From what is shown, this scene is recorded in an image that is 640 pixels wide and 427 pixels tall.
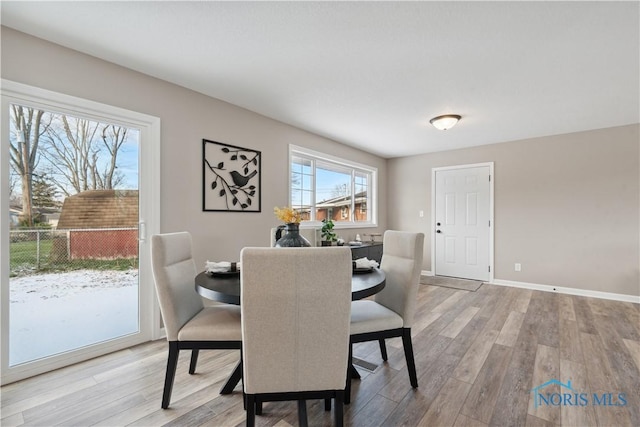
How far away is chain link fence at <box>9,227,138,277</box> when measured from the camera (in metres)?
1.90

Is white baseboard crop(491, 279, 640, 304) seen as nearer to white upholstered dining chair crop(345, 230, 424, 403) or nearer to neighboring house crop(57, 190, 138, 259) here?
white upholstered dining chair crop(345, 230, 424, 403)

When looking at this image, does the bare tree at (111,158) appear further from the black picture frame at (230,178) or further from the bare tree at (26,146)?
the black picture frame at (230,178)

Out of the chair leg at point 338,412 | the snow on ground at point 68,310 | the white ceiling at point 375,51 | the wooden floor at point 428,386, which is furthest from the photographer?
the snow on ground at point 68,310

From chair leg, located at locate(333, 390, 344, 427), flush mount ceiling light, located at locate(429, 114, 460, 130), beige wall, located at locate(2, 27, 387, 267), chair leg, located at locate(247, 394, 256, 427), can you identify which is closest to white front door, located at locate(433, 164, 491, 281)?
flush mount ceiling light, located at locate(429, 114, 460, 130)

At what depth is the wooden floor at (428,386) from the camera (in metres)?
1.52

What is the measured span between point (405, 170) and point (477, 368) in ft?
13.1

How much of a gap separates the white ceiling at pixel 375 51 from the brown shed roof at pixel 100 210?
105 cm

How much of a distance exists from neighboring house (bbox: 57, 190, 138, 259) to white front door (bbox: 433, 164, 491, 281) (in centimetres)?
459

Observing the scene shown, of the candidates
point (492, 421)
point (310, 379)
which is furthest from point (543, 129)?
point (310, 379)

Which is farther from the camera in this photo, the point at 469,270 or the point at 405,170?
the point at 405,170

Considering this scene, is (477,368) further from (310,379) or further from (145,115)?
(145,115)

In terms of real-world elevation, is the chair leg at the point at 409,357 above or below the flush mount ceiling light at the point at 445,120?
below

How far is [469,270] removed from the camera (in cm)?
475

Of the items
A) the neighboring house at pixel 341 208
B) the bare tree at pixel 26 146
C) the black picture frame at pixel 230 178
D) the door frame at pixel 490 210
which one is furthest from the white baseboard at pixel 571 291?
the bare tree at pixel 26 146
